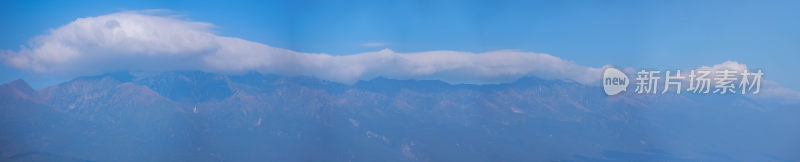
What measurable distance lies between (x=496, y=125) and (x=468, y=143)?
10.4 inches

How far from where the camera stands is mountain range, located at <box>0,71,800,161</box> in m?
3.59

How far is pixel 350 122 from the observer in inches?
155

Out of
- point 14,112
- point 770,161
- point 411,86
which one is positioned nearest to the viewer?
point 770,161

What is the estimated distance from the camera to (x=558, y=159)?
12.8 feet

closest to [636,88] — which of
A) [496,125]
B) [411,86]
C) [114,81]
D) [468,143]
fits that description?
[496,125]

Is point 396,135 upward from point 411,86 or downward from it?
downward

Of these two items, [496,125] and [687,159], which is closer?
[687,159]

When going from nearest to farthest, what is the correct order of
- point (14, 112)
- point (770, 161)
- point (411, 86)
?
point (770, 161), point (14, 112), point (411, 86)

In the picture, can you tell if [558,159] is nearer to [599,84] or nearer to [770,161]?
[599,84]

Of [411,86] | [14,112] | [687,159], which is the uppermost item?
[411,86]

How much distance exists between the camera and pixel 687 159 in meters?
3.54

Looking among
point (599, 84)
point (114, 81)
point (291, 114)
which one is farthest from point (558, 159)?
point (114, 81)

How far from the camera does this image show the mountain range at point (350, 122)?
359 cm

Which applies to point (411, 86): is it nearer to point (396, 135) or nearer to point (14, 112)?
point (396, 135)
